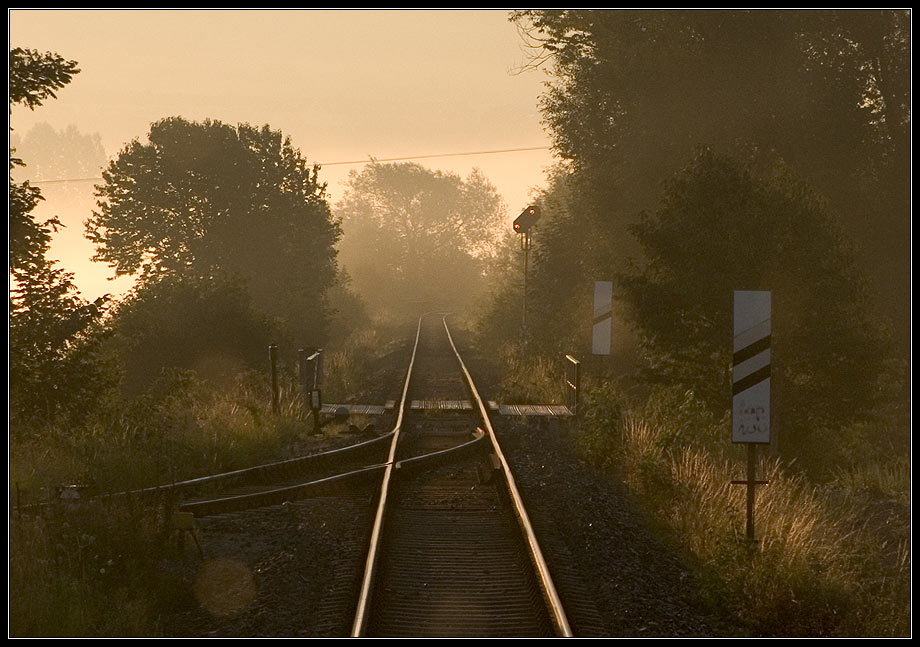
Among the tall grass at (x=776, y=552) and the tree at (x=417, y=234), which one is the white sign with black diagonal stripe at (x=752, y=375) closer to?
the tall grass at (x=776, y=552)

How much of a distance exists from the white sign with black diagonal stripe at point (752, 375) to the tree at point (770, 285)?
4.81 m

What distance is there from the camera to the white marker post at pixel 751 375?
28.0 ft

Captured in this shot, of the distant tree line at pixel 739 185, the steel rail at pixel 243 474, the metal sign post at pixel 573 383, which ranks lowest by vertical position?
the steel rail at pixel 243 474

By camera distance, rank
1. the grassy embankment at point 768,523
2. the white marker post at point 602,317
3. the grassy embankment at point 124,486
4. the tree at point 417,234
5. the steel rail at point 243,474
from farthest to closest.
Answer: the tree at point 417,234 → the white marker post at point 602,317 → the steel rail at point 243,474 → the grassy embankment at point 768,523 → the grassy embankment at point 124,486

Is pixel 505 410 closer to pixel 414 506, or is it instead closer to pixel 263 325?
pixel 414 506

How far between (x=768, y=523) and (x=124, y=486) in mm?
7462

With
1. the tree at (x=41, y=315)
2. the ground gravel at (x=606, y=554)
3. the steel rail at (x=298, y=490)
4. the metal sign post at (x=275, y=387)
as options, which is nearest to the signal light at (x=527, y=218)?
the metal sign post at (x=275, y=387)

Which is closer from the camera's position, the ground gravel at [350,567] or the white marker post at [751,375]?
the ground gravel at [350,567]

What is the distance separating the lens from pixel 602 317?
52.9ft

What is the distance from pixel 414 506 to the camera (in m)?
10.7

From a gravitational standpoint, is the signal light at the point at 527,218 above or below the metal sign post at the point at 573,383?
above

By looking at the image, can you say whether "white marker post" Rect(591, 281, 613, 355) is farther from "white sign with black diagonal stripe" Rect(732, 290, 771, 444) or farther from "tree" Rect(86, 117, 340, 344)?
"tree" Rect(86, 117, 340, 344)

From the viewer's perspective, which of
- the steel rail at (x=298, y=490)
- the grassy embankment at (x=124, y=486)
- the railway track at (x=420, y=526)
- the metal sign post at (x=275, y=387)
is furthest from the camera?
the metal sign post at (x=275, y=387)

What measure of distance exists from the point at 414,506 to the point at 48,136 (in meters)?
163
